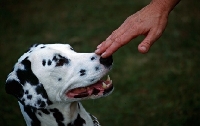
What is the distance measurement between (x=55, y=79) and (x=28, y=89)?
275mm

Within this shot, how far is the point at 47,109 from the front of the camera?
3.14m

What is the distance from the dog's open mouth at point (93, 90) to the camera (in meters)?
3.10

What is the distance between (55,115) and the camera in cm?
317

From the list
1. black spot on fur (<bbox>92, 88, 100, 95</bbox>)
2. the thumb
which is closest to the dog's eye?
black spot on fur (<bbox>92, 88, 100, 95</bbox>)

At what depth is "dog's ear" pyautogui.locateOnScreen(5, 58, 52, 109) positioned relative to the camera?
3012mm

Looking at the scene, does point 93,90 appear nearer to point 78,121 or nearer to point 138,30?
point 78,121

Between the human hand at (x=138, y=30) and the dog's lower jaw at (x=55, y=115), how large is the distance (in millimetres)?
661

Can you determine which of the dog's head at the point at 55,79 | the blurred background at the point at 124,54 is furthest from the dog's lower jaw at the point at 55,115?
the blurred background at the point at 124,54

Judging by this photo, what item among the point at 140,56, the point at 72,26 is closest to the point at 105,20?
the point at 72,26

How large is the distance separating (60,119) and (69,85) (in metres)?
0.39

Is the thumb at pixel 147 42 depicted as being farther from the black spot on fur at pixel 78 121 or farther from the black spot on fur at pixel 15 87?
the black spot on fur at pixel 15 87

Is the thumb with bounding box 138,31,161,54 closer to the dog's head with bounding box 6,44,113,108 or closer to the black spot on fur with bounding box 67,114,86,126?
the dog's head with bounding box 6,44,113,108

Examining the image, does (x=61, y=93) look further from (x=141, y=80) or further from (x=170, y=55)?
(x=170, y=55)

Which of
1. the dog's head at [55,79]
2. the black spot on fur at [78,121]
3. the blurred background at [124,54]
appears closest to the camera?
the dog's head at [55,79]
